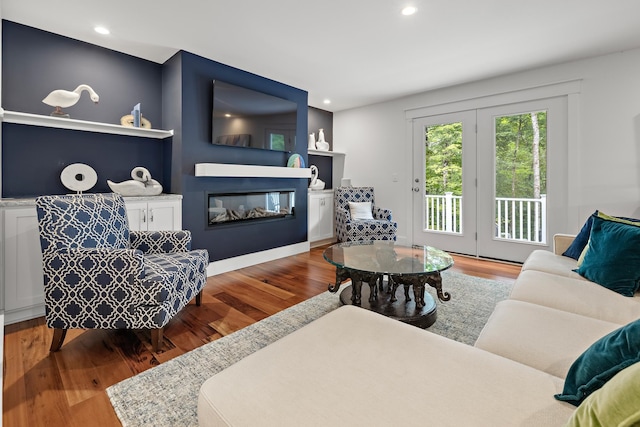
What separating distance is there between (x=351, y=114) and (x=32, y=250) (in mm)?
4717

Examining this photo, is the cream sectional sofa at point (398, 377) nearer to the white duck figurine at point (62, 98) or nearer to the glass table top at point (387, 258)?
the glass table top at point (387, 258)

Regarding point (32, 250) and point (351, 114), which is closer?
point (32, 250)

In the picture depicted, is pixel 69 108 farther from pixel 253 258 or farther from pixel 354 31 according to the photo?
pixel 354 31

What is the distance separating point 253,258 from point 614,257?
3331mm

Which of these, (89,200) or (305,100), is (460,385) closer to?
(89,200)

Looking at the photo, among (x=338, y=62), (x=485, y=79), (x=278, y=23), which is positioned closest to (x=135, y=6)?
(x=278, y=23)

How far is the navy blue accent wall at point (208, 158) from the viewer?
10.7 ft

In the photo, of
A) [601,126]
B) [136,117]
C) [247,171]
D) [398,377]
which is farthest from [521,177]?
[136,117]

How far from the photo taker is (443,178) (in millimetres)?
4535

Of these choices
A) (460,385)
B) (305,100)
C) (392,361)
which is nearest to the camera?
(460,385)

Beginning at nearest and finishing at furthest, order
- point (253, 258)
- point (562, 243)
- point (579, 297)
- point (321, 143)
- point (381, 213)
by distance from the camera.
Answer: point (579, 297), point (562, 243), point (253, 258), point (381, 213), point (321, 143)

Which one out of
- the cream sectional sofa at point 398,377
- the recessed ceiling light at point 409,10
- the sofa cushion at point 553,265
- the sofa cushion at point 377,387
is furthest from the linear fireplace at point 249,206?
the sofa cushion at point 553,265

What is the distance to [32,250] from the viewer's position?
233cm

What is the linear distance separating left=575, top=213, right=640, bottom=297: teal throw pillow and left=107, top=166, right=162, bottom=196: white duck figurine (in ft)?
11.8
